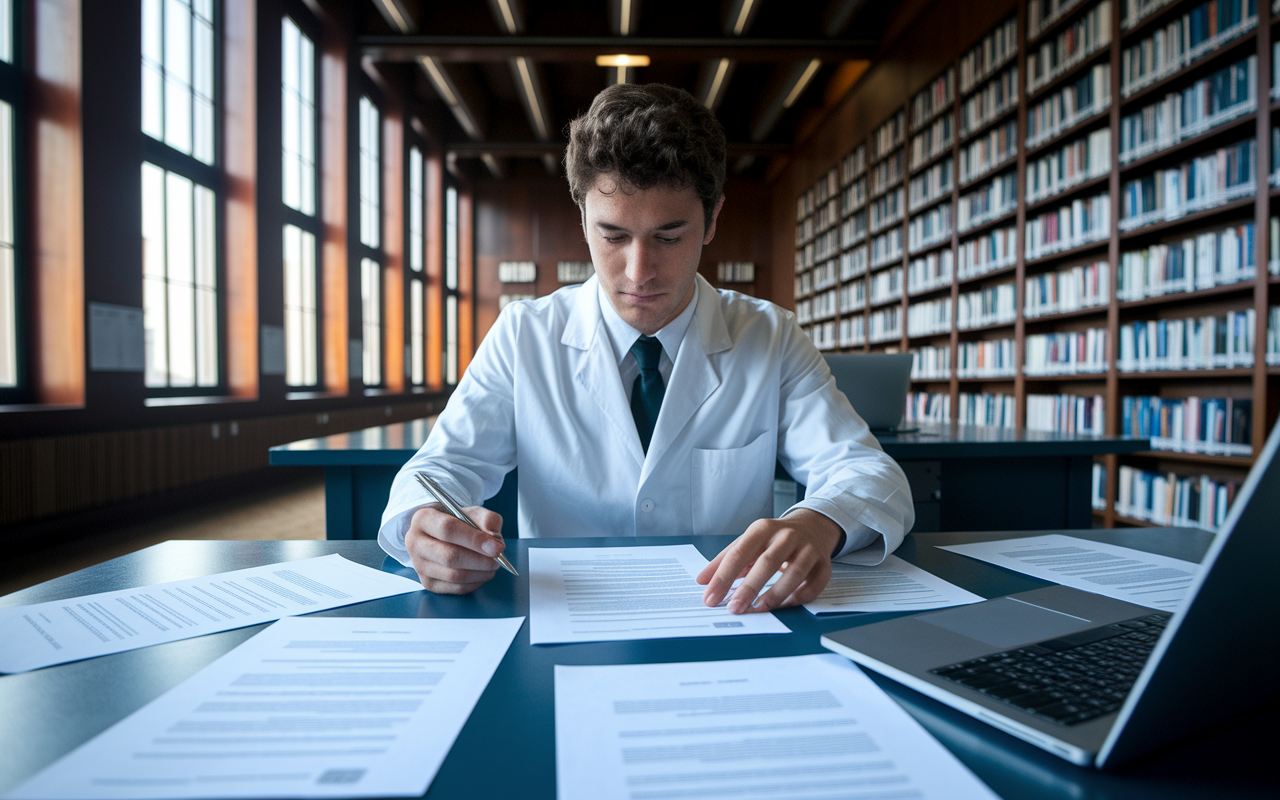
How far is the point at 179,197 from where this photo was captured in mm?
4566

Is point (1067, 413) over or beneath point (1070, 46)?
beneath

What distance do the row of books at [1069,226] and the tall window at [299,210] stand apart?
5.70 meters

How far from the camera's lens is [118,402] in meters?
3.84

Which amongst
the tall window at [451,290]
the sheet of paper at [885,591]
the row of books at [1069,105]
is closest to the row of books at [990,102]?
the row of books at [1069,105]

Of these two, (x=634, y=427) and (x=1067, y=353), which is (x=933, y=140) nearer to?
(x=1067, y=353)

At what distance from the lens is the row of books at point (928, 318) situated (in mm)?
5168

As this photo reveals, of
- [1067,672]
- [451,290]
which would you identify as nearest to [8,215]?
[1067,672]

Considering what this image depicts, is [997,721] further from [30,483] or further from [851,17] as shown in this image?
[851,17]

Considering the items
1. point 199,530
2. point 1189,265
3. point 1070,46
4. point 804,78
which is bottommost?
point 199,530

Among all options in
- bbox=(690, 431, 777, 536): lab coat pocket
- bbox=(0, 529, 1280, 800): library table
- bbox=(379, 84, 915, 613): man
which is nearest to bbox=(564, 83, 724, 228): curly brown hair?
bbox=(379, 84, 915, 613): man

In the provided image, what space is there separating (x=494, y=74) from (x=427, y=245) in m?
2.50

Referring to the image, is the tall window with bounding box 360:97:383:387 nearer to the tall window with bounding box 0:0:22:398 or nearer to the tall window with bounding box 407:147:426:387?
the tall window with bounding box 407:147:426:387

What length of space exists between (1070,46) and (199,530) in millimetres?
5608

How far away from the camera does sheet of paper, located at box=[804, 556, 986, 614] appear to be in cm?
69
